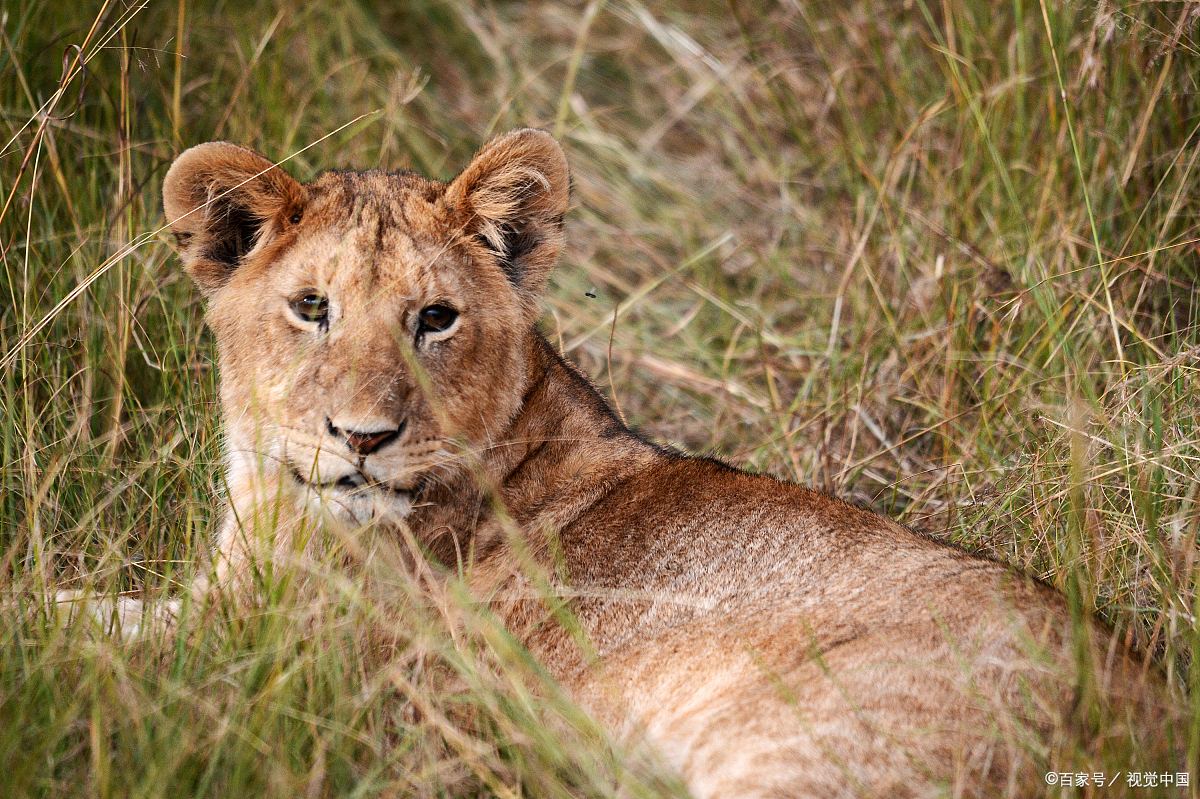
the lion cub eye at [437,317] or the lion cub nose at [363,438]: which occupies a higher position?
the lion cub eye at [437,317]

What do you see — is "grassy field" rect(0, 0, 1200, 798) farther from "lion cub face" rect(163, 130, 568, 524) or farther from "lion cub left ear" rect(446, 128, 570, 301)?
"lion cub left ear" rect(446, 128, 570, 301)

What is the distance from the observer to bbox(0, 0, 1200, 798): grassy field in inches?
114

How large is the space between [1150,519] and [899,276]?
290cm

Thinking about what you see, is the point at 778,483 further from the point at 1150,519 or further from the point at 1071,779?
the point at 1071,779

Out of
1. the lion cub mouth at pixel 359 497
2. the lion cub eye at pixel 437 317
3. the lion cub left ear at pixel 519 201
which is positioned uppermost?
the lion cub left ear at pixel 519 201

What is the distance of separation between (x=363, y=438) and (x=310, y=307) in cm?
55

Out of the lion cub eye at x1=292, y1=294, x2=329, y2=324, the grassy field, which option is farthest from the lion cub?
the grassy field

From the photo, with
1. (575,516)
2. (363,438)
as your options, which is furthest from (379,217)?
(575,516)

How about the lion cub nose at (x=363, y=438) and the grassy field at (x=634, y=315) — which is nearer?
the grassy field at (x=634, y=315)
